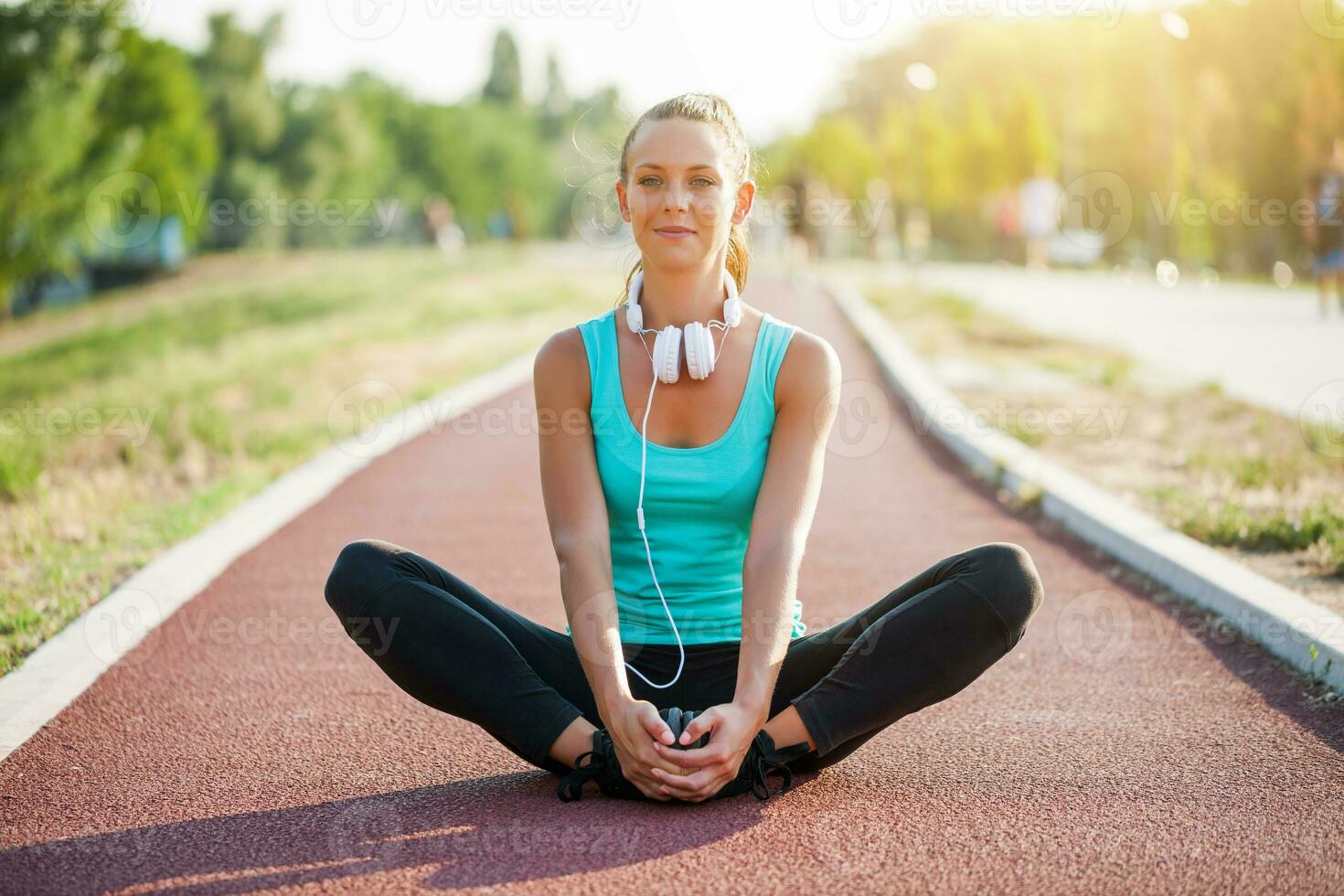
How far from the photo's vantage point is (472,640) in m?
3.40

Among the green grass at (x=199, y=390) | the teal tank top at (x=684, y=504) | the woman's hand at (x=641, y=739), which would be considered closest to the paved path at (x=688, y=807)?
the woman's hand at (x=641, y=739)

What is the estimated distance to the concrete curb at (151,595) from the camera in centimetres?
435

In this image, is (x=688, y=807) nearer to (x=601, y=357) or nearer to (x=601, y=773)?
(x=601, y=773)

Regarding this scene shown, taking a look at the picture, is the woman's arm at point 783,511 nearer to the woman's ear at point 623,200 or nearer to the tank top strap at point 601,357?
the tank top strap at point 601,357

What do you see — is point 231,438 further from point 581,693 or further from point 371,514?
point 581,693

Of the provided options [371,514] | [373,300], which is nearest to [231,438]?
[371,514]

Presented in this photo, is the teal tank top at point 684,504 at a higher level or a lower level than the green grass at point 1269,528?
higher

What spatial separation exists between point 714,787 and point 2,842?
171 cm

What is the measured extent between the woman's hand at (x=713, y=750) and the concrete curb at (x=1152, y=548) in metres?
2.18

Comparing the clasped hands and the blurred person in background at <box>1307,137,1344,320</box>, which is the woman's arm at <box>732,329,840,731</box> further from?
the blurred person in background at <box>1307,137,1344,320</box>

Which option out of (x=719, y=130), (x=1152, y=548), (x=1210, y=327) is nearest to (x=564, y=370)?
(x=719, y=130)

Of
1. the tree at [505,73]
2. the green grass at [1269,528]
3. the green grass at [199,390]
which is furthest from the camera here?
the tree at [505,73]

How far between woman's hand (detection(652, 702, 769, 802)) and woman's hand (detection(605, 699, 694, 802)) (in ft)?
0.05

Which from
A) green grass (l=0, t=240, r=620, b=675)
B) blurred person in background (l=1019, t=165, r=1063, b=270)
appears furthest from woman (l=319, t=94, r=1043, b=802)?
blurred person in background (l=1019, t=165, r=1063, b=270)
